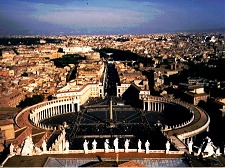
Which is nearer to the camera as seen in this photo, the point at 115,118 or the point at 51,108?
the point at 115,118

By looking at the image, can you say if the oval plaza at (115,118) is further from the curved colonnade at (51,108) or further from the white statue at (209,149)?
the white statue at (209,149)

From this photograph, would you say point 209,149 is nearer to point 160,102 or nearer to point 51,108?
point 160,102

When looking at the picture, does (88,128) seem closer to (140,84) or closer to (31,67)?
(140,84)

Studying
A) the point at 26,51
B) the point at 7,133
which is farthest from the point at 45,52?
the point at 7,133

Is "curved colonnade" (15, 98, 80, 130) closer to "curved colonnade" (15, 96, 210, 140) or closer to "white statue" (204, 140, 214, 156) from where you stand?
"curved colonnade" (15, 96, 210, 140)

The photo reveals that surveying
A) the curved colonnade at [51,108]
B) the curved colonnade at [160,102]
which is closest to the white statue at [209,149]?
the curved colonnade at [160,102]

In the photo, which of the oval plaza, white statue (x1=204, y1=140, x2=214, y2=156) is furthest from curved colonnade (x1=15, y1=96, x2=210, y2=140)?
white statue (x1=204, y1=140, x2=214, y2=156)

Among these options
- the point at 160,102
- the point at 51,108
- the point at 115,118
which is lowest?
the point at 115,118

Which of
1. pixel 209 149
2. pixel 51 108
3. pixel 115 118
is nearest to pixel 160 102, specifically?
pixel 115 118
